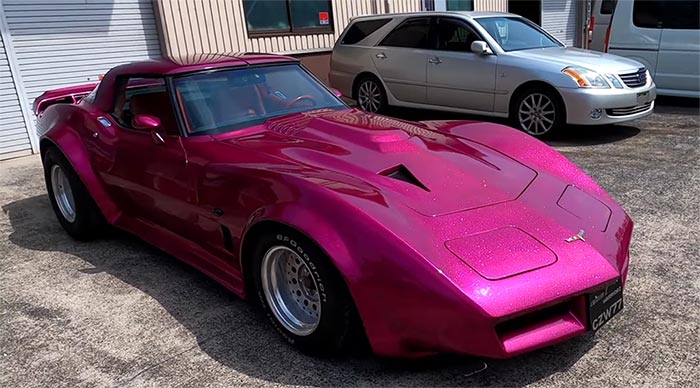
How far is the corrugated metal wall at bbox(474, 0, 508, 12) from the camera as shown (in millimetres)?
13086

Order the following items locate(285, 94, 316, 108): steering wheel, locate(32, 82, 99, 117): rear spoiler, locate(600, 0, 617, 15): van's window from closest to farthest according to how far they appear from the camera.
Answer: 1. locate(285, 94, 316, 108): steering wheel
2. locate(32, 82, 99, 117): rear spoiler
3. locate(600, 0, 617, 15): van's window

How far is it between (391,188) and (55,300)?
7.20 ft

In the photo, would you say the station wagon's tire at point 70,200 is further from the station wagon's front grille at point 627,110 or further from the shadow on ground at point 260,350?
the station wagon's front grille at point 627,110

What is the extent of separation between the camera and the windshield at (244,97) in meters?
3.49

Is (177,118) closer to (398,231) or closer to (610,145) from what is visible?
(398,231)

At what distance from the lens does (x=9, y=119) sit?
7453 mm

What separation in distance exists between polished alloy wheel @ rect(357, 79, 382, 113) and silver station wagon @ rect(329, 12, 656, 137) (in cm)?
1

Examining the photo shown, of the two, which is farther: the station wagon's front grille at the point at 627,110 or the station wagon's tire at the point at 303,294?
the station wagon's front grille at the point at 627,110

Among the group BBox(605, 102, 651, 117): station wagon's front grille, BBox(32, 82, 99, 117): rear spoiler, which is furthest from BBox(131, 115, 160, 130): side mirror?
BBox(605, 102, 651, 117): station wagon's front grille

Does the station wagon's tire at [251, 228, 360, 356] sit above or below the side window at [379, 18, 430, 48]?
Answer: below

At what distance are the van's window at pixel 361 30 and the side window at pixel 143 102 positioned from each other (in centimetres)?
515

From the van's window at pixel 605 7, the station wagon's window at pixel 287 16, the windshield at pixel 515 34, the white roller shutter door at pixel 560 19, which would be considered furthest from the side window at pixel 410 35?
the white roller shutter door at pixel 560 19

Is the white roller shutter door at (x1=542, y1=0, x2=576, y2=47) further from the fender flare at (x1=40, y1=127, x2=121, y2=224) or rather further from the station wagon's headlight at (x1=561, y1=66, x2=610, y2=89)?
the fender flare at (x1=40, y1=127, x2=121, y2=224)

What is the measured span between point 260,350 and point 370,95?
629 cm
